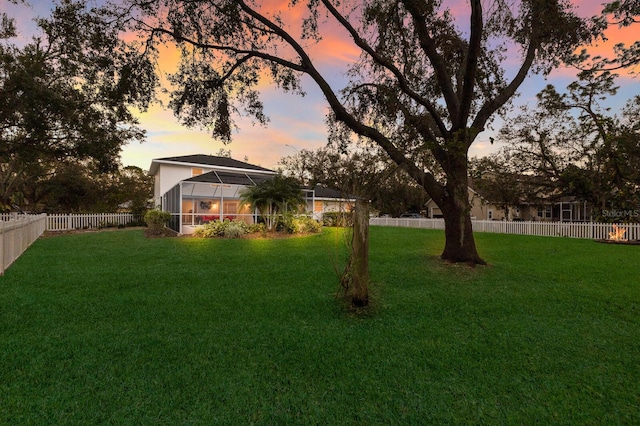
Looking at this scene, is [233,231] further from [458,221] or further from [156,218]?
[458,221]

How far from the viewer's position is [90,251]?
33.0ft

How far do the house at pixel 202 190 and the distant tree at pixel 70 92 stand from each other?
4.00 metres

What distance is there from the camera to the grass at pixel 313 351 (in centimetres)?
231

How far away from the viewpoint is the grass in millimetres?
2314

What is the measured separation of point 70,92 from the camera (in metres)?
14.1

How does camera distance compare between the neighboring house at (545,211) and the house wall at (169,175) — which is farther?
the neighboring house at (545,211)

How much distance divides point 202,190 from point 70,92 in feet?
24.6

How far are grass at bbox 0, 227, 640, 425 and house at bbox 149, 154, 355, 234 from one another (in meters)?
7.96

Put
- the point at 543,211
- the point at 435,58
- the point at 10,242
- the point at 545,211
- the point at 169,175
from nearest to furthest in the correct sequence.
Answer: the point at 10,242, the point at 435,58, the point at 169,175, the point at 543,211, the point at 545,211

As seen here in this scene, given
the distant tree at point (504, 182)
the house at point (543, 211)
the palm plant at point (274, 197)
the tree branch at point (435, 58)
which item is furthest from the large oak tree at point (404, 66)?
the house at point (543, 211)

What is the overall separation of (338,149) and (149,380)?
891 centimetres

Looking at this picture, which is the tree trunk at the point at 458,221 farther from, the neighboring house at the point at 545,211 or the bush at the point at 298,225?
the neighboring house at the point at 545,211

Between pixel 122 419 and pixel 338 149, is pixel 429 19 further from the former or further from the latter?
pixel 122 419

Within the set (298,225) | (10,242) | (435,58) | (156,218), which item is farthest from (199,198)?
(435,58)
